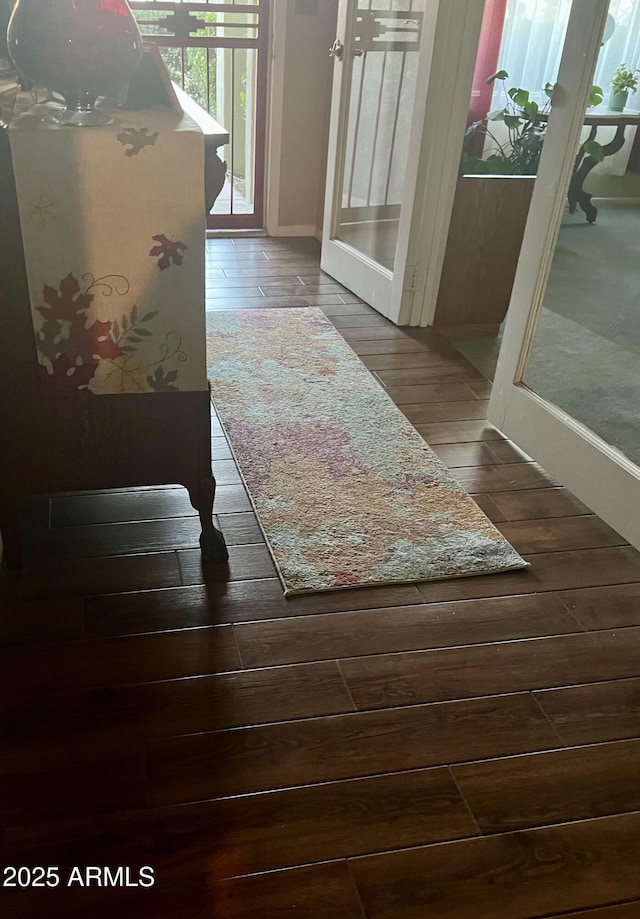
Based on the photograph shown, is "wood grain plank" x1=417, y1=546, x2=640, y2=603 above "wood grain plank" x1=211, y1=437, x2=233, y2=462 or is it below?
above

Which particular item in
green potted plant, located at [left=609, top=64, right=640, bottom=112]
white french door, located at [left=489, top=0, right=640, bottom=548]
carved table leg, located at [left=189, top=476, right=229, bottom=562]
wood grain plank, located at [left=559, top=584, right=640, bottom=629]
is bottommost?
wood grain plank, located at [left=559, top=584, right=640, bottom=629]

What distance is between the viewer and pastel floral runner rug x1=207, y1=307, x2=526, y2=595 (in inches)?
76.5

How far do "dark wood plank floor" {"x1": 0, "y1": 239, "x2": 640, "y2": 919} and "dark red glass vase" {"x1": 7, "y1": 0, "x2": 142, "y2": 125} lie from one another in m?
0.99

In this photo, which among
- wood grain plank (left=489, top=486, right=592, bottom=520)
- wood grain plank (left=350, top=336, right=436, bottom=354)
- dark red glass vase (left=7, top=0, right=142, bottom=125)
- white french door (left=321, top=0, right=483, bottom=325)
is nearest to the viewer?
dark red glass vase (left=7, top=0, right=142, bottom=125)

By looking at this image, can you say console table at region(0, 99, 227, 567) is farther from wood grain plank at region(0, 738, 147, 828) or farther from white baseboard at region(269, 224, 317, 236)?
white baseboard at region(269, 224, 317, 236)

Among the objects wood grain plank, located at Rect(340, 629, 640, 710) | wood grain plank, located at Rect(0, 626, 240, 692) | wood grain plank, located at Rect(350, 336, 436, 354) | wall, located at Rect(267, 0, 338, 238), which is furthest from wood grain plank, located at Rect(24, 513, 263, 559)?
wall, located at Rect(267, 0, 338, 238)

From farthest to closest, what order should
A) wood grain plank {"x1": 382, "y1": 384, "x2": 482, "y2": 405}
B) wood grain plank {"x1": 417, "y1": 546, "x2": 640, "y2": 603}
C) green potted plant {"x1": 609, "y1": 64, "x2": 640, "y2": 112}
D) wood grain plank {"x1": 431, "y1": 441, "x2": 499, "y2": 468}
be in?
1. wood grain plank {"x1": 382, "y1": 384, "x2": 482, "y2": 405}
2. wood grain plank {"x1": 431, "y1": 441, "x2": 499, "y2": 468}
3. green potted plant {"x1": 609, "y1": 64, "x2": 640, "y2": 112}
4. wood grain plank {"x1": 417, "y1": 546, "x2": 640, "y2": 603}

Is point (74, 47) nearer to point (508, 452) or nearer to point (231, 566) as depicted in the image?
point (231, 566)

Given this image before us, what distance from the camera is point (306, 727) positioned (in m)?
1.51

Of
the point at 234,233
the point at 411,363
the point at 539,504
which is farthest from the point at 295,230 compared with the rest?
the point at 539,504

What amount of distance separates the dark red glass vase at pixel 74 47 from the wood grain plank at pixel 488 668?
1.19m

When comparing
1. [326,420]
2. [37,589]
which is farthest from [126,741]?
[326,420]

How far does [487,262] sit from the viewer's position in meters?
3.26

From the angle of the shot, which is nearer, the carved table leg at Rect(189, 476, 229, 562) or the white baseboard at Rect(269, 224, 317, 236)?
the carved table leg at Rect(189, 476, 229, 562)
